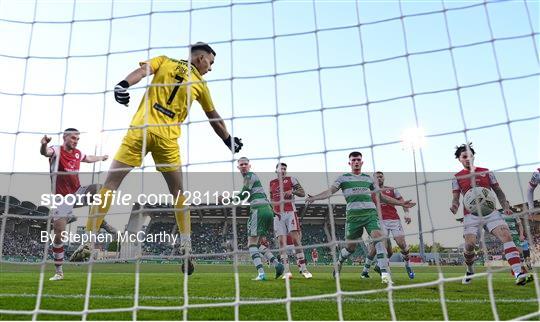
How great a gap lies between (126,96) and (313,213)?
2931 cm

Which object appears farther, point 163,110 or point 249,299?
point 249,299

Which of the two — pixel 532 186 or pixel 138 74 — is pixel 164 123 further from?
pixel 532 186

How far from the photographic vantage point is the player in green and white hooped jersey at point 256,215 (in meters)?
6.62

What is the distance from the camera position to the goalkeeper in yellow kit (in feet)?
12.7

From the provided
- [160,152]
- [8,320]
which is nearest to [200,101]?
[160,152]

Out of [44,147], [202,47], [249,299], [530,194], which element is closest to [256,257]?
[249,299]

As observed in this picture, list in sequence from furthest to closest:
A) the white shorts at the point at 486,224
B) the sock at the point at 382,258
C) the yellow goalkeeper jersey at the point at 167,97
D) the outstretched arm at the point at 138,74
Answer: the sock at the point at 382,258 < the white shorts at the point at 486,224 < the yellow goalkeeper jersey at the point at 167,97 < the outstretched arm at the point at 138,74

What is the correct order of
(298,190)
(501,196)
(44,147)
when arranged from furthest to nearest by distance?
(298,190) < (501,196) < (44,147)

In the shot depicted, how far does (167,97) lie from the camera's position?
4.03m

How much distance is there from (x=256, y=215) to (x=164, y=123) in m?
3.08

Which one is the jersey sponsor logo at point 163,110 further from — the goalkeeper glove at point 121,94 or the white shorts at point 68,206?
the white shorts at point 68,206

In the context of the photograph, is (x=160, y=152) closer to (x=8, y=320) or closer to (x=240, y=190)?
(x=8, y=320)

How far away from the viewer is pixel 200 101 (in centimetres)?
427

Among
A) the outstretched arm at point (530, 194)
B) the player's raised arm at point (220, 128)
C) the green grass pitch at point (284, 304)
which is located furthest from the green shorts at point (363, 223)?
the player's raised arm at point (220, 128)
